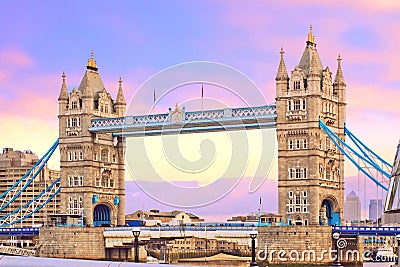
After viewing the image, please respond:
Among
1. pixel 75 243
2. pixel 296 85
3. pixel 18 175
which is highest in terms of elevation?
pixel 296 85

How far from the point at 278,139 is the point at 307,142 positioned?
3.16 metres

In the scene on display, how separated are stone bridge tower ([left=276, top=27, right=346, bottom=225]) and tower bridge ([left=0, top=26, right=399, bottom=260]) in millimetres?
101

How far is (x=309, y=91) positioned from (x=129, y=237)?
1012 inches

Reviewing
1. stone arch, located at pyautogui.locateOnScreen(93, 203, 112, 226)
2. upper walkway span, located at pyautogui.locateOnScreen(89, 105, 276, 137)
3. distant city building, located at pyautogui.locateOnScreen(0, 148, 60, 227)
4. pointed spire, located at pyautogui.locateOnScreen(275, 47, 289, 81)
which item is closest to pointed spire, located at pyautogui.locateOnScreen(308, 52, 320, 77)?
pointed spire, located at pyautogui.locateOnScreen(275, 47, 289, 81)

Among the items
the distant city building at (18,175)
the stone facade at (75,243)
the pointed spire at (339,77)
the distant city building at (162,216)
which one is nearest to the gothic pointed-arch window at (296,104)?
the pointed spire at (339,77)

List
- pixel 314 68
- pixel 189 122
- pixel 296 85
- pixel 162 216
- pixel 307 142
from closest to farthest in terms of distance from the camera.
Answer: pixel 307 142
pixel 314 68
pixel 296 85
pixel 189 122
pixel 162 216

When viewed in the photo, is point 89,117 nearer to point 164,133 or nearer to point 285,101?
point 164,133

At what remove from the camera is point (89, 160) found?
101875mm

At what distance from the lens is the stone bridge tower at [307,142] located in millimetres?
88000

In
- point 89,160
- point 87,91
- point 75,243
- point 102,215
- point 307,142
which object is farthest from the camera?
point 102,215

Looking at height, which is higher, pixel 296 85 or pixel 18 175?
pixel 296 85

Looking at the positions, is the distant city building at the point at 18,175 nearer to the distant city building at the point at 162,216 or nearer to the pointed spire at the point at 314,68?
the distant city building at the point at 162,216

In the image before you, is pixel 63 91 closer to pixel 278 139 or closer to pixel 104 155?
pixel 104 155

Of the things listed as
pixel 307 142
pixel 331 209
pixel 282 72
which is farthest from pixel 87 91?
pixel 331 209
